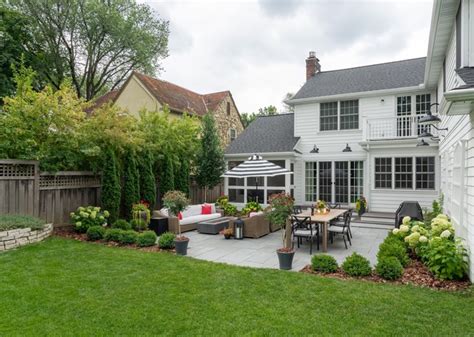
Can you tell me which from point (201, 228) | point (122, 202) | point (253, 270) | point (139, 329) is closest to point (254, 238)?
point (201, 228)

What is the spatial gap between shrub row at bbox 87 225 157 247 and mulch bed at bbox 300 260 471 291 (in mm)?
4059

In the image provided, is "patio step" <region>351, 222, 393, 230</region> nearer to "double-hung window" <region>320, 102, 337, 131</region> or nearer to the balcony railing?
the balcony railing

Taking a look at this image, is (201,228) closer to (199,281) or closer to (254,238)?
(254,238)

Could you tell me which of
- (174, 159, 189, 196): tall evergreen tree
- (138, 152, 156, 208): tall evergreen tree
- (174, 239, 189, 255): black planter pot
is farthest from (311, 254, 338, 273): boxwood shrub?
(174, 159, 189, 196): tall evergreen tree

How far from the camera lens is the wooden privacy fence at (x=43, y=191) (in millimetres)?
8023

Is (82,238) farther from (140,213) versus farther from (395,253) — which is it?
(395,253)

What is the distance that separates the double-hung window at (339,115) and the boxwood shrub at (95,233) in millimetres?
10951

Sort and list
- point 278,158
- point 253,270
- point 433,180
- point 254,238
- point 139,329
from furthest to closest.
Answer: point 278,158
point 433,180
point 254,238
point 253,270
point 139,329

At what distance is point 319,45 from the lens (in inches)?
685

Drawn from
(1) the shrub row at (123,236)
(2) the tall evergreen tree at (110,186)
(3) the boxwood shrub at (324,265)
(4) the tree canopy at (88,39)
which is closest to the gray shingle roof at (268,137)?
(2) the tall evergreen tree at (110,186)

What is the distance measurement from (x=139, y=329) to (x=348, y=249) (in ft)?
19.4

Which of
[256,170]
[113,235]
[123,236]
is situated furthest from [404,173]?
[113,235]

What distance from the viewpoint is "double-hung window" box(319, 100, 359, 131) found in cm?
1432

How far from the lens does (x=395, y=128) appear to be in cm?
1302
